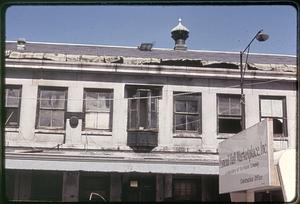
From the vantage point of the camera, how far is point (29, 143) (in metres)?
2.35

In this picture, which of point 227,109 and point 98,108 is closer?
point 98,108

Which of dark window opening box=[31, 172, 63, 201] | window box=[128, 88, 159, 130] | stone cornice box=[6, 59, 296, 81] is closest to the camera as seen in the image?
dark window opening box=[31, 172, 63, 201]

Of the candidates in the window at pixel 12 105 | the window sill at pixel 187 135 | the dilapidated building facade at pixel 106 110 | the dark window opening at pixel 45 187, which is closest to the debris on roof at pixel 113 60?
the dilapidated building facade at pixel 106 110

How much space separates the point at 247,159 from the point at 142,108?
77 cm

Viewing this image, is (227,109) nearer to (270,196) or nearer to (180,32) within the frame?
(270,196)

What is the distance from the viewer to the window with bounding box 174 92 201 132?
2311 millimetres

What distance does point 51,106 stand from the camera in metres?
2.11

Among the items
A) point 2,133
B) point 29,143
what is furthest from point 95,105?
point 2,133

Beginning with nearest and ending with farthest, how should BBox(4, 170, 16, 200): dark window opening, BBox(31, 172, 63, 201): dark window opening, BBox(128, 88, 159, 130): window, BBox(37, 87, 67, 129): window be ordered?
BBox(4, 170, 16, 200): dark window opening
BBox(31, 172, 63, 201): dark window opening
BBox(37, 87, 67, 129): window
BBox(128, 88, 159, 130): window

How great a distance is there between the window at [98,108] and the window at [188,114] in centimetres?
31

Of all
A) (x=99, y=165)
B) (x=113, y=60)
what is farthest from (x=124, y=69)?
(x=99, y=165)

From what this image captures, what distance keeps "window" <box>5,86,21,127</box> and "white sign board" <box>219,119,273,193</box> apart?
0.90m

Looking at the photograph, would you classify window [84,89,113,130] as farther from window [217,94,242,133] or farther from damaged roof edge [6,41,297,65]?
window [217,94,242,133]

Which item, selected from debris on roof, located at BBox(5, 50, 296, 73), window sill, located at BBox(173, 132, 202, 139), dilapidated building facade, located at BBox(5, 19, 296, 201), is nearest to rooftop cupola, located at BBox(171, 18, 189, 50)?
dilapidated building facade, located at BBox(5, 19, 296, 201)
